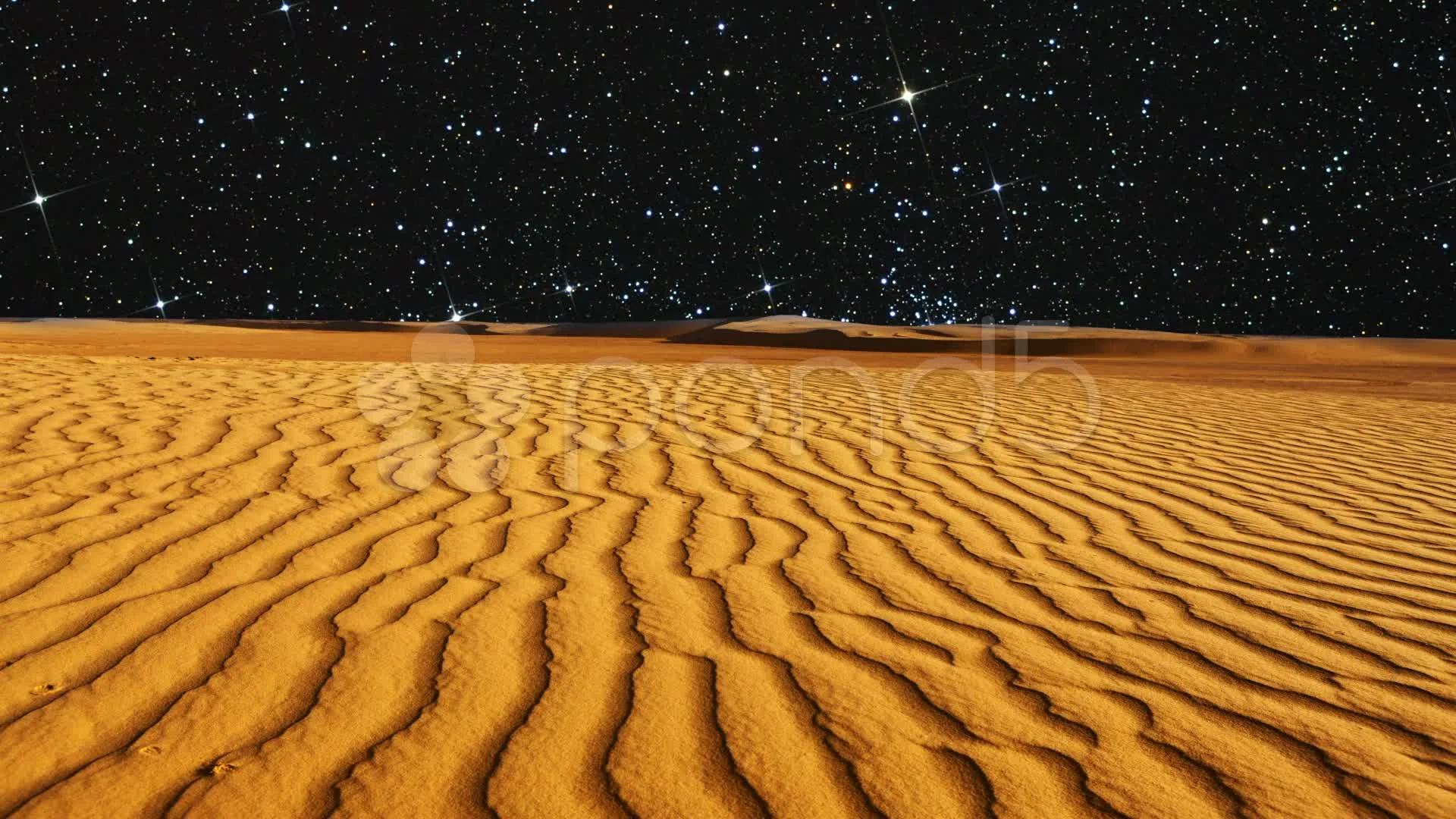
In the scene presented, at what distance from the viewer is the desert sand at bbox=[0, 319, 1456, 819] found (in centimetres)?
164

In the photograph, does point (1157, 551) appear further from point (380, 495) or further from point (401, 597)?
point (380, 495)

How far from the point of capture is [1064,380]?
10.4 m

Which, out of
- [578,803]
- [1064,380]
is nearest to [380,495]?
[578,803]

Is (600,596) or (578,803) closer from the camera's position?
(578,803)

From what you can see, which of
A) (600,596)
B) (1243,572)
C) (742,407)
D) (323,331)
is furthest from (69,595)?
(323,331)

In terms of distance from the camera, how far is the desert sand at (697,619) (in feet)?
5.39

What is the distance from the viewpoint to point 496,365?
9.82 m

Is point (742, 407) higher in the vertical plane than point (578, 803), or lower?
lower

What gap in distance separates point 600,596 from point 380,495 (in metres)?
1.32

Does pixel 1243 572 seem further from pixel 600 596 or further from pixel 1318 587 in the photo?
pixel 600 596

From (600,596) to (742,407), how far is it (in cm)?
384

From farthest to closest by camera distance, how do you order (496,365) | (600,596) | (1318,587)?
(496,365), (1318,587), (600,596)

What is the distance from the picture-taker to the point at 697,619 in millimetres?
2377

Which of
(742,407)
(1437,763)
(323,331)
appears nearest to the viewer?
(1437,763)
